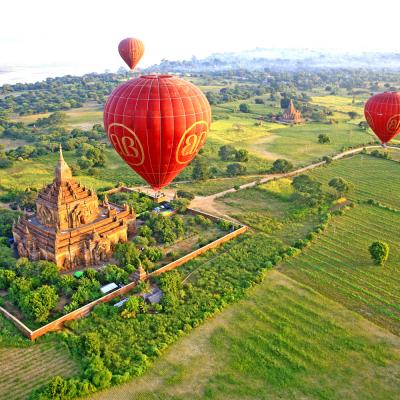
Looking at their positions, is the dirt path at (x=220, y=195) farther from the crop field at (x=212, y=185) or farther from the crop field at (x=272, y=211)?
the crop field at (x=212, y=185)

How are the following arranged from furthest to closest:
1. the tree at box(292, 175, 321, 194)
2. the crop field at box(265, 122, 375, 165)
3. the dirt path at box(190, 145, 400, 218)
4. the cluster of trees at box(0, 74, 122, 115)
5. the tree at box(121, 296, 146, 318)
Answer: the cluster of trees at box(0, 74, 122, 115) < the crop field at box(265, 122, 375, 165) < the tree at box(292, 175, 321, 194) < the dirt path at box(190, 145, 400, 218) < the tree at box(121, 296, 146, 318)

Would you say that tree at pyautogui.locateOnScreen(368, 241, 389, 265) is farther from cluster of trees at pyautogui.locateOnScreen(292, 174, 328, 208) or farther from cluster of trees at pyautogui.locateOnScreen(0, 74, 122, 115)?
cluster of trees at pyautogui.locateOnScreen(0, 74, 122, 115)

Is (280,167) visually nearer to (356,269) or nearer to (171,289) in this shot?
(356,269)

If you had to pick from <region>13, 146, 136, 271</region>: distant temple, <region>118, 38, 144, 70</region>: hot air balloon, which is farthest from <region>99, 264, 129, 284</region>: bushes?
<region>118, 38, 144, 70</region>: hot air balloon

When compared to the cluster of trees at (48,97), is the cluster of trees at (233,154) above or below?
below

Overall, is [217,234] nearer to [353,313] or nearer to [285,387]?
[353,313]

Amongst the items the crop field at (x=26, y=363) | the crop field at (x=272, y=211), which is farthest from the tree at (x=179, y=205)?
the crop field at (x=26, y=363)
